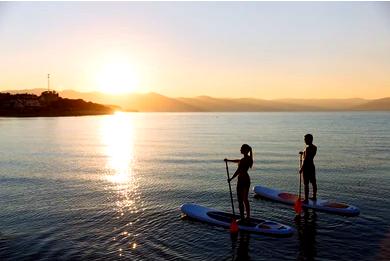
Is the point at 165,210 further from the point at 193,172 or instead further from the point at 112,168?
the point at 112,168

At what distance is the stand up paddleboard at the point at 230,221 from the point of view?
1534 centimetres

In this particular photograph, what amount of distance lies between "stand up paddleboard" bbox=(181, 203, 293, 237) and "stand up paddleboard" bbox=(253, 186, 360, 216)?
13.2 feet

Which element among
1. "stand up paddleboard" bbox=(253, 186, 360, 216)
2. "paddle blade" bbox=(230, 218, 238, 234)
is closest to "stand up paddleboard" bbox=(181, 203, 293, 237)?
"paddle blade" bbox=(230, 218, 238, 234)

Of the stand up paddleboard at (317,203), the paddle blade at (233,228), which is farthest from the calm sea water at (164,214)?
the stand up paddleboard at (317,203)

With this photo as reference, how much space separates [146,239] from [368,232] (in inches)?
361

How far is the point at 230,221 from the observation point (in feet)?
55.3

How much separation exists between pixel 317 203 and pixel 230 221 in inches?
205

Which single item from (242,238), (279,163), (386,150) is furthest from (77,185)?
(386,150)

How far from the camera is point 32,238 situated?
1552 cm

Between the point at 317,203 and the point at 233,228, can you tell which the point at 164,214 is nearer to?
the point at 233,228

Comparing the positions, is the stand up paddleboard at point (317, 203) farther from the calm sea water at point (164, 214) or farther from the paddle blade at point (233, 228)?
the paddle blade at point (233, 228)

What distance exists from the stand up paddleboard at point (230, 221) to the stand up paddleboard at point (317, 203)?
13.2ft

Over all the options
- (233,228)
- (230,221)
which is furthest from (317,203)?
(233,228)

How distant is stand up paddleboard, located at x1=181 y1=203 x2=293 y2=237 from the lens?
1534 cm
